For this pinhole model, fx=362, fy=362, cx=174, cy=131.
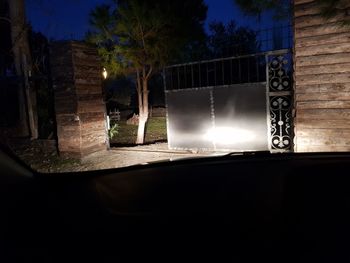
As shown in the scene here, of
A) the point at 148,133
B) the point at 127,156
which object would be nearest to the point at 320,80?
the point at 127,156

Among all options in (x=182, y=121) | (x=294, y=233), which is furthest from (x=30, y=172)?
(x=182, y=121)

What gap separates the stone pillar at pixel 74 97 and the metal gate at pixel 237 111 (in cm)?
208

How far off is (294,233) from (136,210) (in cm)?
91

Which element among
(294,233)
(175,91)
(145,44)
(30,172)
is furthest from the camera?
(145,44)

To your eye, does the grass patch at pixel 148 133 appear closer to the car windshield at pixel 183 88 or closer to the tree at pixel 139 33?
the car windshield at pixel 183 88

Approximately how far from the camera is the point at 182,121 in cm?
949

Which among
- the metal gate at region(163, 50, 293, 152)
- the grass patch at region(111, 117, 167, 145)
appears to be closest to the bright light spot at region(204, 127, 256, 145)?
the metal gate at region(163, 50, 293, 152)

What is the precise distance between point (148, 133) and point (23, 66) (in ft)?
23.1

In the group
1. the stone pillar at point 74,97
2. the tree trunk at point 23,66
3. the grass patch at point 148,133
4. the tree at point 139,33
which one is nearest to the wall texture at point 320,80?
the stone pillar at point 74,97

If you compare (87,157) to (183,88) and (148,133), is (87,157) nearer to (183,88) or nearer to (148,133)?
(183,88)

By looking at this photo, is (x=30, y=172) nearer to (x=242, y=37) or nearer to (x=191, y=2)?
(x=191, y=2)

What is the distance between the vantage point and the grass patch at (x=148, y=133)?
48.9 feet

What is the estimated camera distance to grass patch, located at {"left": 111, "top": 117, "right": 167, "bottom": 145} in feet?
48.9

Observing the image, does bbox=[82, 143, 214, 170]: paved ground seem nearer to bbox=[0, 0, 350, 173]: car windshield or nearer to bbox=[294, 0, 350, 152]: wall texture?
bbox=[0, 0, 350, 173]: car windshield
